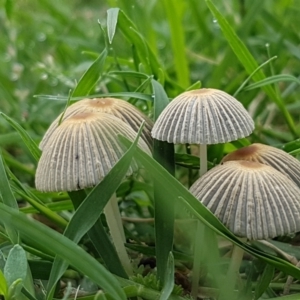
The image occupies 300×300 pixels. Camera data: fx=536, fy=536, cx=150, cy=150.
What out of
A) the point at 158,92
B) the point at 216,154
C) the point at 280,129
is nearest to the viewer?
the point at 158,92

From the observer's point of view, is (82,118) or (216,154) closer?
(82,118)

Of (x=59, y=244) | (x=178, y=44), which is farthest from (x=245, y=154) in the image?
(x=178, y=44)

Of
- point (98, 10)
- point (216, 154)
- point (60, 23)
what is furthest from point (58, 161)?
point (98, 10)

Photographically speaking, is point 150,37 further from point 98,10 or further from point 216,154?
point 98,10

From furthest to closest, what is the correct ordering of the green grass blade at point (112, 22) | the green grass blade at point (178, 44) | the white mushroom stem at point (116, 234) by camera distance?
the green grass blade at point (178, 44) < the green grass blade at point (112, 22) < the white mushroom stem at point (116, 234)

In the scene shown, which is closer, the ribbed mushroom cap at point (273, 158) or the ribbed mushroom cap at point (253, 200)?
the ribbed mushroom cap at point (253, 200)

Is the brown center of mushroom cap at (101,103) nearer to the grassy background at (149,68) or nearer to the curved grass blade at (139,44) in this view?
the grassy background at (149,68)

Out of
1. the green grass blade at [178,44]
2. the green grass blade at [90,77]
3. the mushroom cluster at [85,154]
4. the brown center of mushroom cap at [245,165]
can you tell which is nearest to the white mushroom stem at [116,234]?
the mushroom cluster at [85,154]
